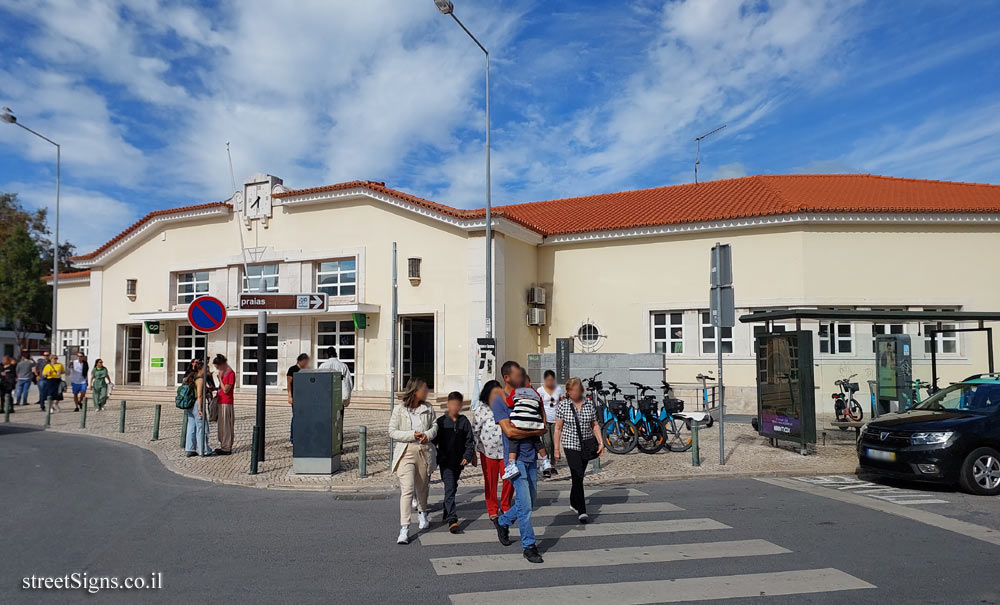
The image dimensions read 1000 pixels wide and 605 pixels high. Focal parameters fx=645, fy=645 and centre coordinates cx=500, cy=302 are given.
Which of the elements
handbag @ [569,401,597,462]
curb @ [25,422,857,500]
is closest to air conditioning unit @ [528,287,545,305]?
curb @ [25,422,857,500]

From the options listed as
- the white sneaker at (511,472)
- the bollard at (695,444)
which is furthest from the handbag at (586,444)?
the bollard at (695,444)

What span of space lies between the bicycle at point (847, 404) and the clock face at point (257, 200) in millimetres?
18484

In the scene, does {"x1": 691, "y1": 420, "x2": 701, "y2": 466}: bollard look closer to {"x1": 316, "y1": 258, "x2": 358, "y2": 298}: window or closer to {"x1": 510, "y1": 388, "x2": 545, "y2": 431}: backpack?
{"x1": 510, "y1": 388, "x2": 545, "y2": 431}: backpack

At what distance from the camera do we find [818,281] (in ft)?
59.7

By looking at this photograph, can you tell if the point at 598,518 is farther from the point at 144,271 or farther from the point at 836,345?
the point at 144,271

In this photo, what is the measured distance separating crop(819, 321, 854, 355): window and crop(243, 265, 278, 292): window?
57.7 feet

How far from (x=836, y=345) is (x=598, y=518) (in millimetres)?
14168

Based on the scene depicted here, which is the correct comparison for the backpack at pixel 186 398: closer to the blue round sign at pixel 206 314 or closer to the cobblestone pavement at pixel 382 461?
the cobblestone pavement at pixel 382 461

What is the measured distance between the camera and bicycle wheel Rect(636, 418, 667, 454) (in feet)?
38.3

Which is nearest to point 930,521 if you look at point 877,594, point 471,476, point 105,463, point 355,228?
point 877,594

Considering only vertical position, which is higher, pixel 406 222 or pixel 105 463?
pixel 406 222

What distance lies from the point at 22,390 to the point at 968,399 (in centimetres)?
2659

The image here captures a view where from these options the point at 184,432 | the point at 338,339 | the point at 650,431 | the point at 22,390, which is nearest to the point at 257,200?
the point at 338,339

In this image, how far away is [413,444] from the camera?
658 cm
